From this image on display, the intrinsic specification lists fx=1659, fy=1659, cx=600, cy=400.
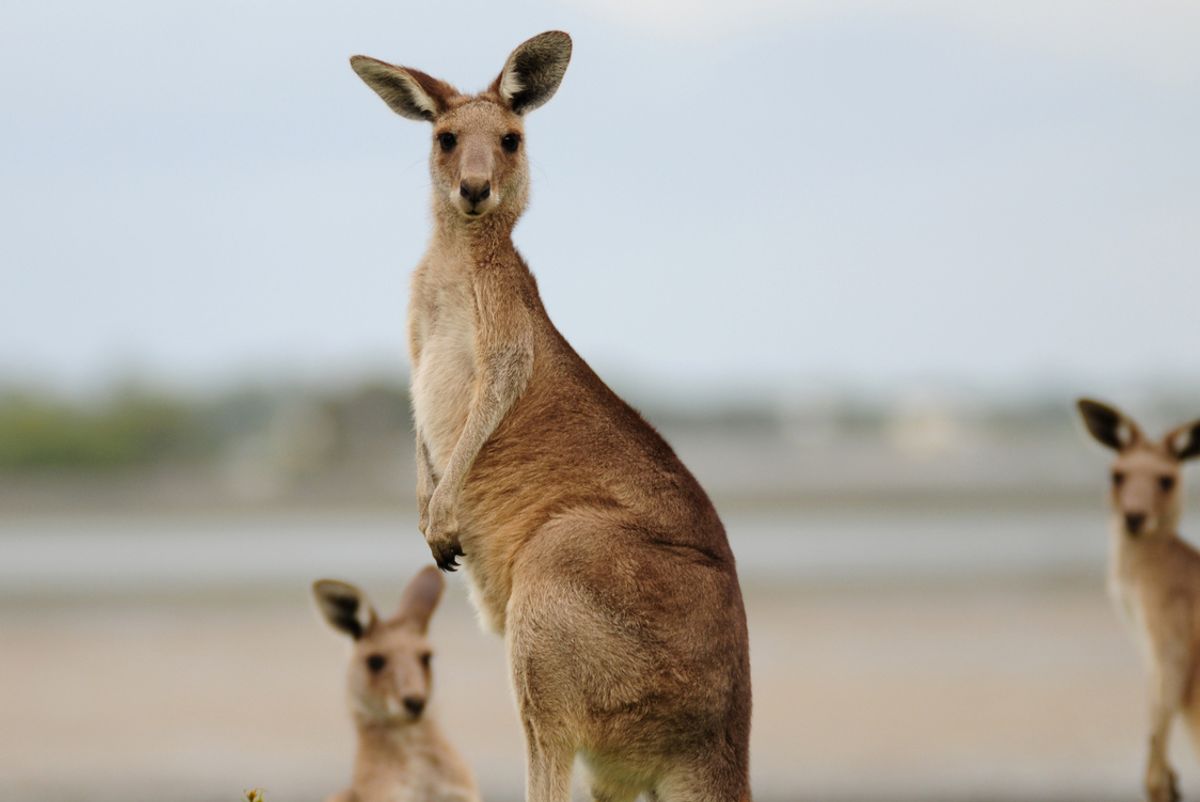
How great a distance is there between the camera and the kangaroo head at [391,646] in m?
5.21

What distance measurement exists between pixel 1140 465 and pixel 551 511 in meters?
2.89

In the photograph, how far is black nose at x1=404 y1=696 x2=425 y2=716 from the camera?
5.21m

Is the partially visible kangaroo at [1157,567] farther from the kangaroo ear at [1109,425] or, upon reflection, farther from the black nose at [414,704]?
the black nose at [414,704]

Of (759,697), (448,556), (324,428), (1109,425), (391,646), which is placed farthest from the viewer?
(324,428)

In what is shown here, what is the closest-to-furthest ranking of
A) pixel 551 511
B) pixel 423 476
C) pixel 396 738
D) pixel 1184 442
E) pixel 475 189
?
pixel 475 189 → pixel 551 511 → pixel 423 476 → pixel 396 738 → pixel 1184 442

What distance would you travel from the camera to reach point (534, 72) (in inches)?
155

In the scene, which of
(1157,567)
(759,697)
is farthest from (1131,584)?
(759,697)

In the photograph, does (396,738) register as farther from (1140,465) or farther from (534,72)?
(1140,465)

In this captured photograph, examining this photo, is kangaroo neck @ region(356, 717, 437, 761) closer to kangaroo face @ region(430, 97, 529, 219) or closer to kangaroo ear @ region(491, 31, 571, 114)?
kangaroo face @ region(430, 97, 529, 219)

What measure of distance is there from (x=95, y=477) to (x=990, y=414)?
2487 cm

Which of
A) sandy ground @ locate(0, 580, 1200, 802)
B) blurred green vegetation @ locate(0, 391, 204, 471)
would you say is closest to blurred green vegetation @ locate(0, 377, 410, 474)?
blurred green vegetation @ locate(0, 391, 204, 471)

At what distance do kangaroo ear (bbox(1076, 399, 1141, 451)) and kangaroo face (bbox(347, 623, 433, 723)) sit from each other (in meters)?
2.50

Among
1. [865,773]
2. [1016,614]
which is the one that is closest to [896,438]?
[1016,614]

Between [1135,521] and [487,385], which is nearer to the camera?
[487,385]
